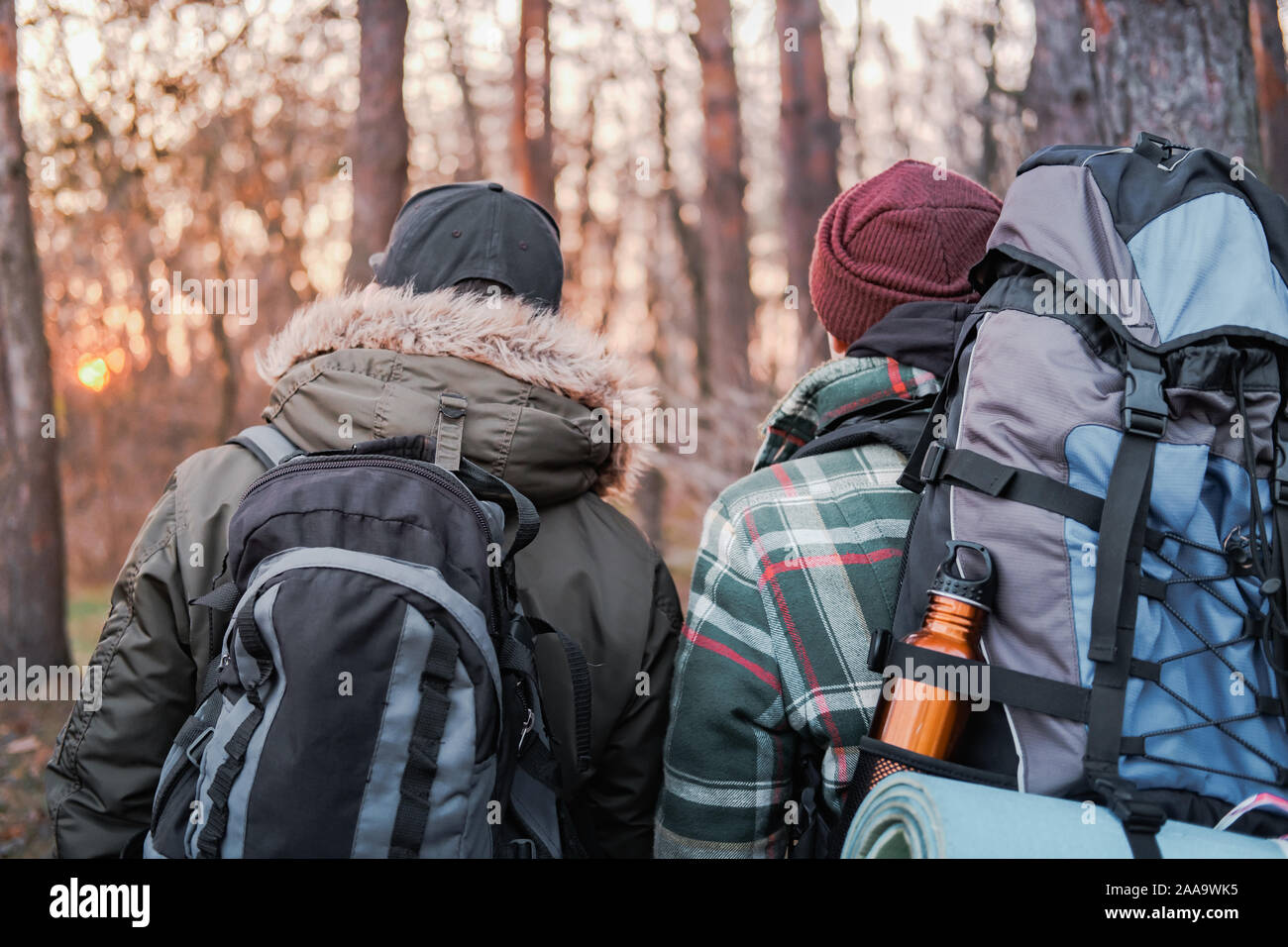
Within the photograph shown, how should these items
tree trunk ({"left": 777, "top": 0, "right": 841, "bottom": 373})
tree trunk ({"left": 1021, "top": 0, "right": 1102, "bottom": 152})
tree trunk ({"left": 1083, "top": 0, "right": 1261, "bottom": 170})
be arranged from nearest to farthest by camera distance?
tree trunk ({"left": 1083, "top": 0, "right": 1261, "bottom": 170}) → tree trunk ({"left": 1021, "top": 0, "right": 1102, "bottom": 152}) → tree trunk ({"left": 777, "top": 0, "right": 841, "bottom": 373})

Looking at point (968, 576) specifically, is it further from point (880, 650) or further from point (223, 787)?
point (223, 787)

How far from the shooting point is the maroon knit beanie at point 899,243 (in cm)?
216

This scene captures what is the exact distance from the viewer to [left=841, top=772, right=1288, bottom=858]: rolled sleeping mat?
1352mm

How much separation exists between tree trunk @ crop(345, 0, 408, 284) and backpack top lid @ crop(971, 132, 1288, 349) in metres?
4.46

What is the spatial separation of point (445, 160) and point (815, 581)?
56.6 ft

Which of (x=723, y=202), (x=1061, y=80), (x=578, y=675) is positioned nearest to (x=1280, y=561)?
(x=578, y=675)

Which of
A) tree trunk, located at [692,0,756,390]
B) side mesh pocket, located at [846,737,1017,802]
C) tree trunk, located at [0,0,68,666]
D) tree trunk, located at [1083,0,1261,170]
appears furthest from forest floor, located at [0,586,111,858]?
tree trunk, located at [692,0,756,390]

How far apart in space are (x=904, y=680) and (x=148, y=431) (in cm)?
1858

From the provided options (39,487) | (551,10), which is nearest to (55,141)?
(39,487)

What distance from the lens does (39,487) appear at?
596 cm

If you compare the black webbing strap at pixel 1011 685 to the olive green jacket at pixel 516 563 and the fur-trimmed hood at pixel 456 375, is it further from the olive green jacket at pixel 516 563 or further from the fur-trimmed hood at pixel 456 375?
the fur-trimmed hood at pixel 456 375

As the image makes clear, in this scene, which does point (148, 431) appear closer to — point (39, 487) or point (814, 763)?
point (39, 487)

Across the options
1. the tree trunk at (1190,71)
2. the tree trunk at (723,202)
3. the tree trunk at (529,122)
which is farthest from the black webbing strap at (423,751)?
the tree trunk at (529,122)

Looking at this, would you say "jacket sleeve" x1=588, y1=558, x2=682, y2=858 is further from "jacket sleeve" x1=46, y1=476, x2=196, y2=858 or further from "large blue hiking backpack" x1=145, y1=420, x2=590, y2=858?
"jacket sleeve" x1=46, y1=476, x2=196, y2=858
